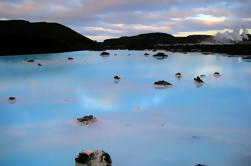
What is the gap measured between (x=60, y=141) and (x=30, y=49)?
258ft

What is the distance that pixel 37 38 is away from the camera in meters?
96.2

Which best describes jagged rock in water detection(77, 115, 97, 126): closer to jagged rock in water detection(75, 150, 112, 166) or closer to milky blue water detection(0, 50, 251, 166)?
milky blue water detection(0, 50, 251, 166)

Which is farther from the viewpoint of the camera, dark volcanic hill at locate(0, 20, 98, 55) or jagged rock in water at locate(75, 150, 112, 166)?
dark volcanic hill at locate(0, 20, 98, 55)

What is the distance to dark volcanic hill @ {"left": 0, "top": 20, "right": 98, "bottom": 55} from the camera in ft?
260

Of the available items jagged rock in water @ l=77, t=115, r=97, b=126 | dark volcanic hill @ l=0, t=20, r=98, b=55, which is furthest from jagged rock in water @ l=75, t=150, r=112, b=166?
dark volcanic hill @ l=0, t=20, r=98, b=55

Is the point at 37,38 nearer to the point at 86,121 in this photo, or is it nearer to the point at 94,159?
the point at 86,121

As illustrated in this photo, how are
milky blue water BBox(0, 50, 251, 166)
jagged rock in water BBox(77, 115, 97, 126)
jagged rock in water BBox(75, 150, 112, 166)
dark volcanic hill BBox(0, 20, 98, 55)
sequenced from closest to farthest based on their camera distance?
jagged rock in water BBox(75, 150, 112, 166) → milky blue water BBox(0, 50, 251, 166) → jagged rock in water BBox(77, 115, 97, 126) → dark volcanic hill BBox(0, 20, 98, 55)

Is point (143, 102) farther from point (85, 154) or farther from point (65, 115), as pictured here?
point (85, 154)

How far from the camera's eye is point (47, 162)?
6.64 metres

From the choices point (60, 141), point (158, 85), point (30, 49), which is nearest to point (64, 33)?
point (30, 49)

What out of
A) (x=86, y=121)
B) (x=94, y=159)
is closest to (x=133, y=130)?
(x=86, y=121)

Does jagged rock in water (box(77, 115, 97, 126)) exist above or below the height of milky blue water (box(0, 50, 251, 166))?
above

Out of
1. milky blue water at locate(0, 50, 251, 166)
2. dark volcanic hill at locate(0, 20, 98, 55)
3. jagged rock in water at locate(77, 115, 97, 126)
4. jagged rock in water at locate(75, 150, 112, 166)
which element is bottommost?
milky blue water at locate(0, 50, 251, 166)

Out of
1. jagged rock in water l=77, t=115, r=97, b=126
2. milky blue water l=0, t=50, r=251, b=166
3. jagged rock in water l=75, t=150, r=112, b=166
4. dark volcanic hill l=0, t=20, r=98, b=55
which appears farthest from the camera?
dark volcanic hill l=0, t=20, r=98, b=55
